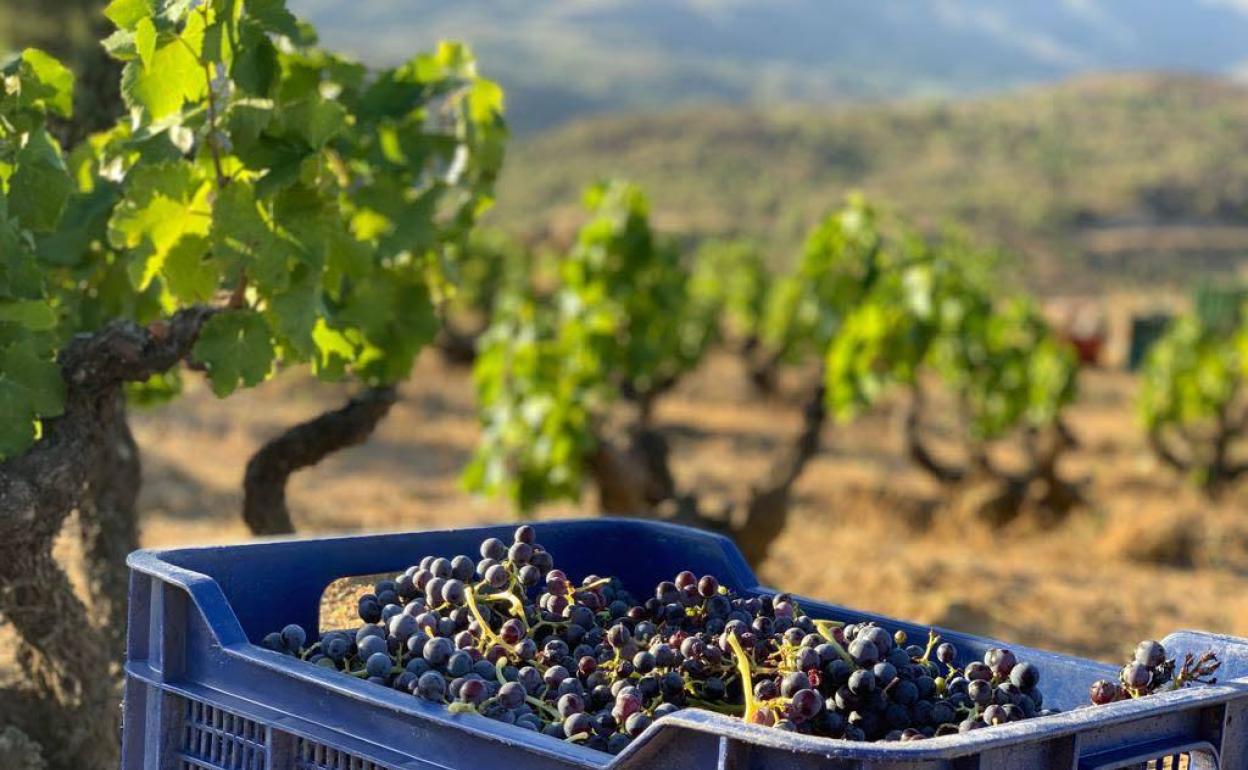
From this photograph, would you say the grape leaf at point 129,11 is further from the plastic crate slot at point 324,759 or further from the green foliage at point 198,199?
the plastic crate slot at point 324,759

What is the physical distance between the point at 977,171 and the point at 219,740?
143 ft

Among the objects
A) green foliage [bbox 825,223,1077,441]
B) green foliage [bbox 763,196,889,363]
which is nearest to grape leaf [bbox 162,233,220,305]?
green foliage [bbox 763,196,889,363]

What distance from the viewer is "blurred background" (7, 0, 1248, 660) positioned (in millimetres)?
7895

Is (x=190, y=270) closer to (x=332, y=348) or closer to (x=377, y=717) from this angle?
(x=332, y=348)

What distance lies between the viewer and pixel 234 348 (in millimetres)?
3041

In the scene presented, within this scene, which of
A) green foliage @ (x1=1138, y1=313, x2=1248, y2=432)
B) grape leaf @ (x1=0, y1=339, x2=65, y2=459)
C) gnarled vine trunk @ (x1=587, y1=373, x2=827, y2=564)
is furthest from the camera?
green foliage @ (x1=1138, y1=313, x2=1248, y2=432)

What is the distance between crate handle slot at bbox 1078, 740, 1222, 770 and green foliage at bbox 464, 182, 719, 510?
5227 millimetres

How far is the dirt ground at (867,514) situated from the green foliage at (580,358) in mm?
543

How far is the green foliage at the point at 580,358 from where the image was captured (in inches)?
283

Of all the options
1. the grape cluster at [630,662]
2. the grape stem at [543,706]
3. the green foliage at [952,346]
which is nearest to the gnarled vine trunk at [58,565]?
the grape cluster at [630,662]

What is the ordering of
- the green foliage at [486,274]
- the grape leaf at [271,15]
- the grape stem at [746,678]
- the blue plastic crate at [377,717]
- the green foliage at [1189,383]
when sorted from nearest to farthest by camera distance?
the blue plastic crate at [377,717] → the grape stem at [746,678] → the grape leaf at [271,15] → the green foliage at [1189,383] → the green foliage at [486,274]

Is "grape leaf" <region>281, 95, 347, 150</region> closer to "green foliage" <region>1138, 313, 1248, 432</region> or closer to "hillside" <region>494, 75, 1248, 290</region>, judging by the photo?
"green foliage" <region>1138, 313, 1248, 432</region>

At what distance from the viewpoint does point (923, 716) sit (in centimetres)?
189

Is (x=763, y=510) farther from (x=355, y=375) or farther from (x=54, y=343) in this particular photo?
(x=54, y=343)
